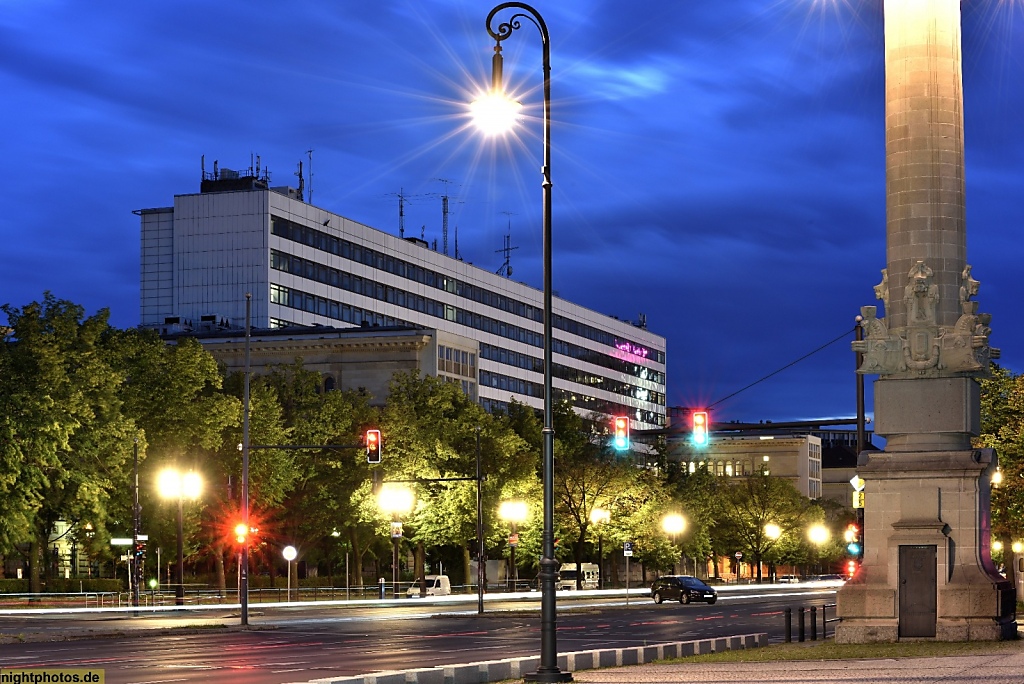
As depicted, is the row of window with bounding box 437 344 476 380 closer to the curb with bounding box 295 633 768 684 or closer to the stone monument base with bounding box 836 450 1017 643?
the stone monument base with bounding box 836 450 1017 643

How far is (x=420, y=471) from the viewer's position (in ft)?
314

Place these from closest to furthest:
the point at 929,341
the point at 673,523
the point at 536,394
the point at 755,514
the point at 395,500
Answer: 1. the point at 929,341
2. the point at 395,500
3. the point at 673,523
4. the point at 755,514
5. the point at 536,394

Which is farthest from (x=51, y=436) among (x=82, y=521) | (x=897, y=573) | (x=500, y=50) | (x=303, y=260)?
(x=303, y=260)

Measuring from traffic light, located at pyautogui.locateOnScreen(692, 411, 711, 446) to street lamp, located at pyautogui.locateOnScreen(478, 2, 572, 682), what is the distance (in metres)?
23.4

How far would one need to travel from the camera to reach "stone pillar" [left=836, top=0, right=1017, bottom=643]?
3938cm

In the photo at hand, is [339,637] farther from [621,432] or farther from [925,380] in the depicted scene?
[925,380]

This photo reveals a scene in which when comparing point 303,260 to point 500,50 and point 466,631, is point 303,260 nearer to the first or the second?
point 466,631

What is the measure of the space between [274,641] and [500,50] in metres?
24.9

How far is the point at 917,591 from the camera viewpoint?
39594mm

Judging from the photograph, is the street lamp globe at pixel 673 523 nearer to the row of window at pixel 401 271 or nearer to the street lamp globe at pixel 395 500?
the street lamp globe at pixel 395 500

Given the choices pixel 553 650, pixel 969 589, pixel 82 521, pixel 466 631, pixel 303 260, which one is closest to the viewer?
pixel 553 650

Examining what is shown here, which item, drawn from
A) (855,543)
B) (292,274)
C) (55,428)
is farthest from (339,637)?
(292,274)

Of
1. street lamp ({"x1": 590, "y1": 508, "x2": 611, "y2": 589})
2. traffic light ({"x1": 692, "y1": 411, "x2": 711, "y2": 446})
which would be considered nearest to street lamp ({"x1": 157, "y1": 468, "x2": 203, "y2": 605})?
traffic light ({"x1": 692, "y1": 411, "x2": 711, "y2": 446})

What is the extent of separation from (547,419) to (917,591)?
15.6m
